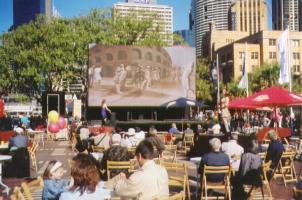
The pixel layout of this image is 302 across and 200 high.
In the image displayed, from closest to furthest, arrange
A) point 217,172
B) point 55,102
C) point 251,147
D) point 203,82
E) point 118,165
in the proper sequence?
point 118,165 < point 217,172 < point 251,147 < point 55,102 < point 203,82

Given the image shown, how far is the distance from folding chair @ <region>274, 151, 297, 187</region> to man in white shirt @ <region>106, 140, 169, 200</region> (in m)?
5.82

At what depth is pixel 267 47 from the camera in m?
106

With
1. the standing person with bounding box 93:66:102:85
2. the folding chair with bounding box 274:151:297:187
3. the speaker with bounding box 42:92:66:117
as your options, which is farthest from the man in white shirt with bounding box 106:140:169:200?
the speaker with bounding box 42:92:66:117

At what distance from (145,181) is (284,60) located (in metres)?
18.2

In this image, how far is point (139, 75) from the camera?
122 feet

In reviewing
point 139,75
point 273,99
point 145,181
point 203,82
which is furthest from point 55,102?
Result: point 145,181

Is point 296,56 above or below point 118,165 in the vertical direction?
above

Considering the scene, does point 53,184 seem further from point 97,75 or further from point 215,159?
point 97,75

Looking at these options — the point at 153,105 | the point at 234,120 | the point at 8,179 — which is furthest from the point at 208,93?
the point at 8,179

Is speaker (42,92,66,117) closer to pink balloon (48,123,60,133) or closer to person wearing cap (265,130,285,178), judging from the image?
pink balloon (48,123,60,133)

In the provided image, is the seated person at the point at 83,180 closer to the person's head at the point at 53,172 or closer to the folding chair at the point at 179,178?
the person's head at the point at 53,172

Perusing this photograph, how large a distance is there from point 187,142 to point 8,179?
8.95 metres

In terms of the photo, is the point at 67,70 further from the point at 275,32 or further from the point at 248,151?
the point at 275,32

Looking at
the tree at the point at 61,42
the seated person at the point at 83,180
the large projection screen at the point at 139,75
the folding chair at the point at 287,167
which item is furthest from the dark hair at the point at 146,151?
the tree at the point at 61,42
